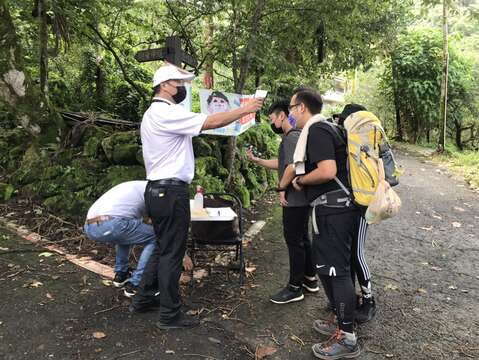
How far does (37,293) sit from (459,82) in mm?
16747

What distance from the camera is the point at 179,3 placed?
6473 mm

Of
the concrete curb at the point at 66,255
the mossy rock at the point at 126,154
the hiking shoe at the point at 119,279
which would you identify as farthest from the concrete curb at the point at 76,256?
the mossy rock at the point at 126,154

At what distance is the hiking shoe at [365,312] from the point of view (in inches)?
146

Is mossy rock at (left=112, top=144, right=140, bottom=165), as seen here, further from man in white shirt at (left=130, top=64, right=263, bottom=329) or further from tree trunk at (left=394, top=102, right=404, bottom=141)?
tree trunk at (left=394, top=102, right=404, bottom=141)

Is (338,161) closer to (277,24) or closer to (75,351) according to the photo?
(75,351)

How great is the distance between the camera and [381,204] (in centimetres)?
296

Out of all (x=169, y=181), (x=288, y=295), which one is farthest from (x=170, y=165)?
(x=288, y=295)

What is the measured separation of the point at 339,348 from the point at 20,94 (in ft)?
19.6

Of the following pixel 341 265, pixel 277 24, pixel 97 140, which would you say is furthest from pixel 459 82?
pixel 341 265

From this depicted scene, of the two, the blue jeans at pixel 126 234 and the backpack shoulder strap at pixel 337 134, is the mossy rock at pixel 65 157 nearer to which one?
the blue jeans at pixel 126 234

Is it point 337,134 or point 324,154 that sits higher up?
point 337,134

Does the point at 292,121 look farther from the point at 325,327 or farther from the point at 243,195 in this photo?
the point at 243,195

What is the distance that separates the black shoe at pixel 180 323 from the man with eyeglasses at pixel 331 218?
3.42 ft

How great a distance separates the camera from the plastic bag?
296 cm
